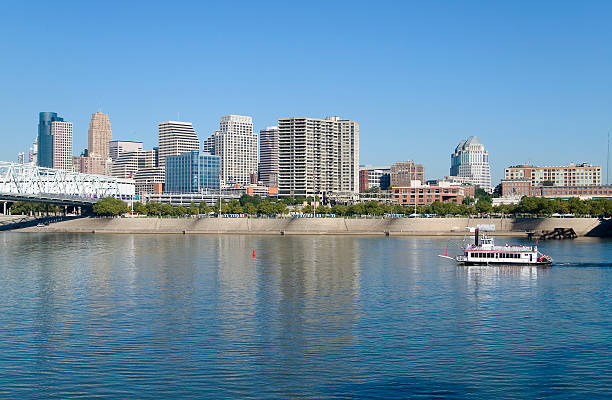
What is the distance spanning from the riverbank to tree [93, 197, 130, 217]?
6592 millimetres

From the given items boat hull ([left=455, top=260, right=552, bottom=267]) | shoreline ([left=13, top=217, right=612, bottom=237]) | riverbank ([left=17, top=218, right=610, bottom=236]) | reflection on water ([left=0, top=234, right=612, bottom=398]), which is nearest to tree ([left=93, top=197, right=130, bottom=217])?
shoreline ([left=13, top=217, right=612, bottom=237])

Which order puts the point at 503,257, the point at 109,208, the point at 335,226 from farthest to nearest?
1. the point at 109,208
2. the point at 335,226
3. the point at 503,257

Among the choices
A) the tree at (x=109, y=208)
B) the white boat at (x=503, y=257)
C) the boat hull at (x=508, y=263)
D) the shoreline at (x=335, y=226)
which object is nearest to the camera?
the boat hull at (x=508, y=263)

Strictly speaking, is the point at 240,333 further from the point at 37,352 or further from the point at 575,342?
the point at 575,342

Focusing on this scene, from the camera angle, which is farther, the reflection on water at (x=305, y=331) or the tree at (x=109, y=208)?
the tree at (x=109, y=208)

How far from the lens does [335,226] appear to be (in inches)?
6417

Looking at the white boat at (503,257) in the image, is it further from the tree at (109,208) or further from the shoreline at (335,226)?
the tree at (109,208)

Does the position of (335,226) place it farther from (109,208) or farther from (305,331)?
(305,331)

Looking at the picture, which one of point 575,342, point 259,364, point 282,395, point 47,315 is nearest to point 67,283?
point 47,315

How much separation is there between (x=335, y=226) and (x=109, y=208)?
62.8 metres

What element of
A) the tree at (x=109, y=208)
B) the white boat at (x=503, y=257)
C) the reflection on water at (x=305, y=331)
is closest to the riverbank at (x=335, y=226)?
the tree at (x=109, y=208)

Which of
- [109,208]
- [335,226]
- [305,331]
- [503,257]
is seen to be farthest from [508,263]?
[109,208]

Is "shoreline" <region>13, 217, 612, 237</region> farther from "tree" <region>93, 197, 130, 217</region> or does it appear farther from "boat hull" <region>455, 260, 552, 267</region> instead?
"boat hull" <region>455, 260, 552, 267</region>

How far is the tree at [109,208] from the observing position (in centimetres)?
18738
